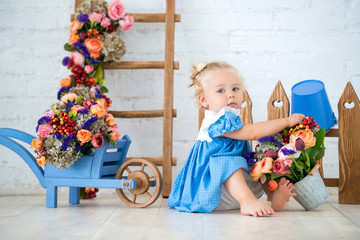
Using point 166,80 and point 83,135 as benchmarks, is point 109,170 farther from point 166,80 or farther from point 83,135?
point 166,80

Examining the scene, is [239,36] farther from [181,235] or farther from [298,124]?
[181,235]

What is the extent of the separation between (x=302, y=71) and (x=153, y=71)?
873mm

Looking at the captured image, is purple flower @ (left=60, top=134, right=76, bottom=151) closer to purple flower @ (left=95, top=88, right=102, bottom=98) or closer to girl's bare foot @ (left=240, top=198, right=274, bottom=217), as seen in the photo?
purple flower @ (left=95, top=88, right=102, bottom=98)

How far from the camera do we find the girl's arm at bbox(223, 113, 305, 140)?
→ 1.79 m

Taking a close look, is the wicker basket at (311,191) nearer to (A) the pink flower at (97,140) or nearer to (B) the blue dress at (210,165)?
(B) the blue dress at (210,165)

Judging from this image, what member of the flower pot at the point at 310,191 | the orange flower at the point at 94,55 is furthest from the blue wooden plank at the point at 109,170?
the flower pot at the point at 310,191

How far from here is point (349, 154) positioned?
207cm

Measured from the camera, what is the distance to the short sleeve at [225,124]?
1802mm

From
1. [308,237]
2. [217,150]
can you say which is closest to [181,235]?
[308,237]

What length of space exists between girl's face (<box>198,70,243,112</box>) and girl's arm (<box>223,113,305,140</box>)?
0.15m

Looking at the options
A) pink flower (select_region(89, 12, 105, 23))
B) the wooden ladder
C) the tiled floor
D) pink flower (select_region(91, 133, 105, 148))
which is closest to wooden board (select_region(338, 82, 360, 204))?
the tiled floor

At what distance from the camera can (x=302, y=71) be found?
2.44 meters

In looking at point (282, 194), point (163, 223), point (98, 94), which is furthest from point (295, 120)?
point (98, 94)

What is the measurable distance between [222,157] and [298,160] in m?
0.32
